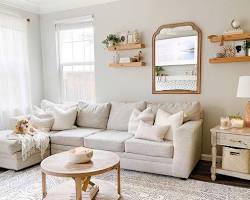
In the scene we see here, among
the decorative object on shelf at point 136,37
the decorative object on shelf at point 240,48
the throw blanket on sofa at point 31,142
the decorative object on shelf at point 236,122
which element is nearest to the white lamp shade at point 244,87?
the decorative object on shelf at point 236,122

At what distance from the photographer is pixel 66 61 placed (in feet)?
15.7

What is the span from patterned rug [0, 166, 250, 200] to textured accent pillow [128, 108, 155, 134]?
0.63m

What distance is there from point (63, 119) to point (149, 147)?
5.37 ft

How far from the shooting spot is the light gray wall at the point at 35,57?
15.5 ft

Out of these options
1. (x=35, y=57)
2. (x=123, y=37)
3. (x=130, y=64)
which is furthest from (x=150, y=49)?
(x=35, y=57)

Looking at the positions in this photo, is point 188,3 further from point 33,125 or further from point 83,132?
point 33,125

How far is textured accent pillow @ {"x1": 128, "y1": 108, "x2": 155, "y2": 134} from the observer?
3.46 m

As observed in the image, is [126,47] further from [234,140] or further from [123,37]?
[234,140]

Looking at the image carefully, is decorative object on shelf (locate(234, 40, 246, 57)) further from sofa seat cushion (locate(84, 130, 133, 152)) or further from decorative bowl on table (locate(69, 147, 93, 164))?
decorative bowl on table (locate(69, 147, 93, 164))

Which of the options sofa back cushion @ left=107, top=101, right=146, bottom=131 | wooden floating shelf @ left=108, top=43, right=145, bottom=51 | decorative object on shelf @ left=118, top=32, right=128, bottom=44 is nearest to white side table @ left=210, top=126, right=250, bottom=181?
sofa back cushion @ left=107, top=101, right=146, bottom=131

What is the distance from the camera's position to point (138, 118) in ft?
11.5

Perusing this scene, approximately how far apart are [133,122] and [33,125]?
5.22 feet

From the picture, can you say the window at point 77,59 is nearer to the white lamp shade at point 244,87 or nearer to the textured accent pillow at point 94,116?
the textured accent pillow at point 94,116

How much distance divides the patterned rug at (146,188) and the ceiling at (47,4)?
2869mm
